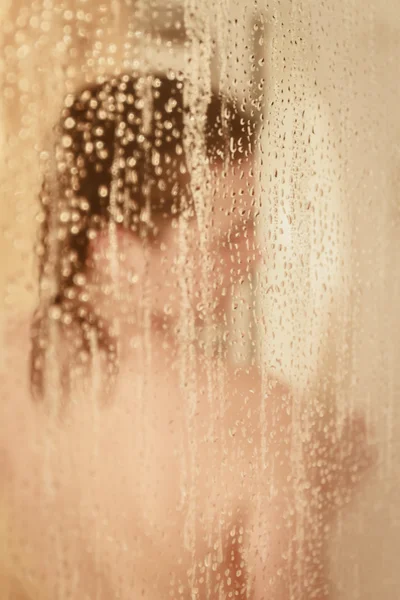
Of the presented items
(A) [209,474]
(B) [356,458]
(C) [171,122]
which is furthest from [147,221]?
(B) [356,458]

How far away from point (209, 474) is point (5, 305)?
0.17 meters

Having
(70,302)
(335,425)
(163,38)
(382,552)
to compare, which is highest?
(163,38)

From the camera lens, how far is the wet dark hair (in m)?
0.28

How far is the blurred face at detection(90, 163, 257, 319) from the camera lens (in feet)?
1.02

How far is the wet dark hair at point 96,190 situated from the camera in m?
0.28

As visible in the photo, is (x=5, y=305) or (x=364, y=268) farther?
(x=364, y=268)

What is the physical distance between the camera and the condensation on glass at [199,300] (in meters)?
0.28

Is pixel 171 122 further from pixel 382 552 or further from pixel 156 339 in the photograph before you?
pixel 382 552

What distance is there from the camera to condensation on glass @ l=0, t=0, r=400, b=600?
28cm

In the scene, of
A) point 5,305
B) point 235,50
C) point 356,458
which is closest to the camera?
point 5,305

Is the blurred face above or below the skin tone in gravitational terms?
above

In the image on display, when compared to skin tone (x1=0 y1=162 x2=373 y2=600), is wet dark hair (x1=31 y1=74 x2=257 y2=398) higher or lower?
higher

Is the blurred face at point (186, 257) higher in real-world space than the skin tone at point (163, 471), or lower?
higher

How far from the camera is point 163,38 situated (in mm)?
328
